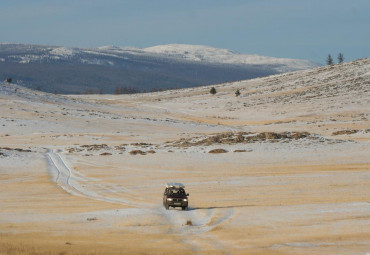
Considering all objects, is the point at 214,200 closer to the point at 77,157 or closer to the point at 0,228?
the point at 0,228

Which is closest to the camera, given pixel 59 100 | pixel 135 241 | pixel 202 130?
pixel 135 241

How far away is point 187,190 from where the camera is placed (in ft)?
125

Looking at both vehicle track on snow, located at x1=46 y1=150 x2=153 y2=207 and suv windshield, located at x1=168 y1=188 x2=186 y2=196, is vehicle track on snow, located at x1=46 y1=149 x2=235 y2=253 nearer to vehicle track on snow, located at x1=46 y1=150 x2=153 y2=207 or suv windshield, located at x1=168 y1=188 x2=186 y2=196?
vehicle track on snow, located at x1=46 y1=150 x2=153 y2=207

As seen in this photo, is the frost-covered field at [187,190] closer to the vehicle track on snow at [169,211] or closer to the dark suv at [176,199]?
the vehicle track on snow at [169,211]

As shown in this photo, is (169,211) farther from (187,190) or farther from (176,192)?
(187,190)

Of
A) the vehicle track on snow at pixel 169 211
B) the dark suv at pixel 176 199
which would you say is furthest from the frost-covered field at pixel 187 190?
the dark suv at pixel 176 199

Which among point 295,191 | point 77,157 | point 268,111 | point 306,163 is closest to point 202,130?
point 268,111

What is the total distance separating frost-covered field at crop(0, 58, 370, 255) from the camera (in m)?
21.5

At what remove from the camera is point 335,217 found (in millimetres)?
26219

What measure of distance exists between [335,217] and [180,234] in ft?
22.9

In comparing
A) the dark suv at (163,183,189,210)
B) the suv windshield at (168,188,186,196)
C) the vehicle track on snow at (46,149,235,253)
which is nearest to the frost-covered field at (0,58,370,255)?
the vehicle track on snow at (46,149,235,253)

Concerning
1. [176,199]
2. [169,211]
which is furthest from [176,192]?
[169,211]

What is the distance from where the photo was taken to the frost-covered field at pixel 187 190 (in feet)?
70.4

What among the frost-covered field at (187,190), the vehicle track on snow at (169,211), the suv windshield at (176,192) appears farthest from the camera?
the suv windshield at (176,192)
